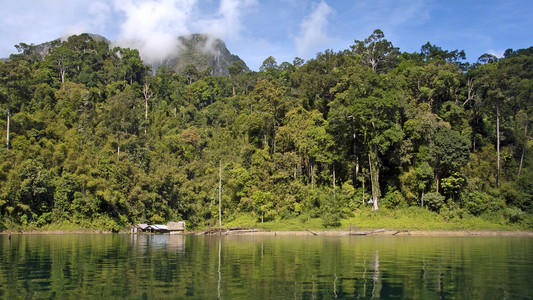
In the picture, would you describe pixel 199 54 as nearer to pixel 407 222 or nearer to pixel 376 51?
pixel 376 51

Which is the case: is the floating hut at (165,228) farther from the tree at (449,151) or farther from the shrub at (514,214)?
the shrub at (514,214)

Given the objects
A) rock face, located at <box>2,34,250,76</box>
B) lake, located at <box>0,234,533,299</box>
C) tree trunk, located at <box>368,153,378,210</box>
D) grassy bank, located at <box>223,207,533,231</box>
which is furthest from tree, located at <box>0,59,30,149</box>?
rock face, located at <box>2,34,250,76</box>

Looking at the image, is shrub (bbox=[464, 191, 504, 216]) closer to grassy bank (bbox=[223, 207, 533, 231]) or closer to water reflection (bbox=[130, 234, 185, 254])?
grassy bank (bbox=[223, 207, 533, 231])

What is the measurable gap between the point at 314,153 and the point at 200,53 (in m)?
131

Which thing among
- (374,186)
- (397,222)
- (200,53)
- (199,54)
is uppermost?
(200,53)

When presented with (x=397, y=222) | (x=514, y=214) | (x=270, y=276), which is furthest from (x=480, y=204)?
(x=270, y=276)

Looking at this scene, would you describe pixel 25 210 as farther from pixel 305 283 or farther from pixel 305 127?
pixel 305 283

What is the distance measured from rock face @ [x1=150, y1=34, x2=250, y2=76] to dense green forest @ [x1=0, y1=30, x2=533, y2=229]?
102m

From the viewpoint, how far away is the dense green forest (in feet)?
151

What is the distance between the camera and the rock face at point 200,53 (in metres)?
166

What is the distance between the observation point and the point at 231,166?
59.0 metres

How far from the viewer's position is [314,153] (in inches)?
1977

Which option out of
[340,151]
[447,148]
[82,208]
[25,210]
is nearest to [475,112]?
[447,148]

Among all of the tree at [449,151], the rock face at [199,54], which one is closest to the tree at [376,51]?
the tree at [449,151]
